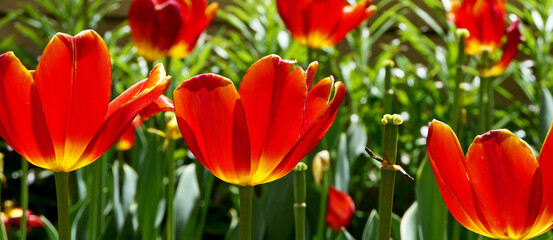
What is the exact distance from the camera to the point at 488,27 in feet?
4.29

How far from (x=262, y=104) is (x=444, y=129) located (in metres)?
0.13

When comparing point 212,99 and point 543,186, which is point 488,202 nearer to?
point 543,186

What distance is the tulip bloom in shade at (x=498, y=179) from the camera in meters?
0.58

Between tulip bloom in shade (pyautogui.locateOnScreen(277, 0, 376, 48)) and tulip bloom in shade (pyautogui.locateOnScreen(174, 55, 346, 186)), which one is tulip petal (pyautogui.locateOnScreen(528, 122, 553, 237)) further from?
tulip bloom in shade (pyautogui.locateOnScreen(277, 0, 376, 48))

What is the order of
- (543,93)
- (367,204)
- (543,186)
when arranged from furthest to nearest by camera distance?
(367,204)
(543,93)
(543,186)

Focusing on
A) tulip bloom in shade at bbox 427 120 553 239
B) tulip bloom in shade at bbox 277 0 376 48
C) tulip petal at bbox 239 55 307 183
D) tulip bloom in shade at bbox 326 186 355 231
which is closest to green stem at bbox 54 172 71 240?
tulip petal at bbox 239 55 307 183

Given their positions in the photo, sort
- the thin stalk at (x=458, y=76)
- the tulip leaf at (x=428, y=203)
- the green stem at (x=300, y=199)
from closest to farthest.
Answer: the green stem at (x=300, y=199) → the thin stalk at (x=458, y=76) → the tulip leaf at (x=428, y=203)

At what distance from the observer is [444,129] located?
0.58 meters

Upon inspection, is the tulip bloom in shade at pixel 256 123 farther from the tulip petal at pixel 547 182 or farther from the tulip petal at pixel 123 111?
the tulip petal at pixel 547 182

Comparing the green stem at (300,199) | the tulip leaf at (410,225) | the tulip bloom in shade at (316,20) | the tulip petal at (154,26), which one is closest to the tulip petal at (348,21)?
the tulip bloom in shade at (316,20)

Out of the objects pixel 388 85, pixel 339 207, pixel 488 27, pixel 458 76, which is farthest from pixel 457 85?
pixel 488 27

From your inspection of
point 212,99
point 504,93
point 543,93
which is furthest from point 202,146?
point 504,93

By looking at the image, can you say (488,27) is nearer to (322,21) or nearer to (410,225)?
(322,21)

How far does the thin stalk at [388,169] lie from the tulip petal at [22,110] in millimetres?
241
